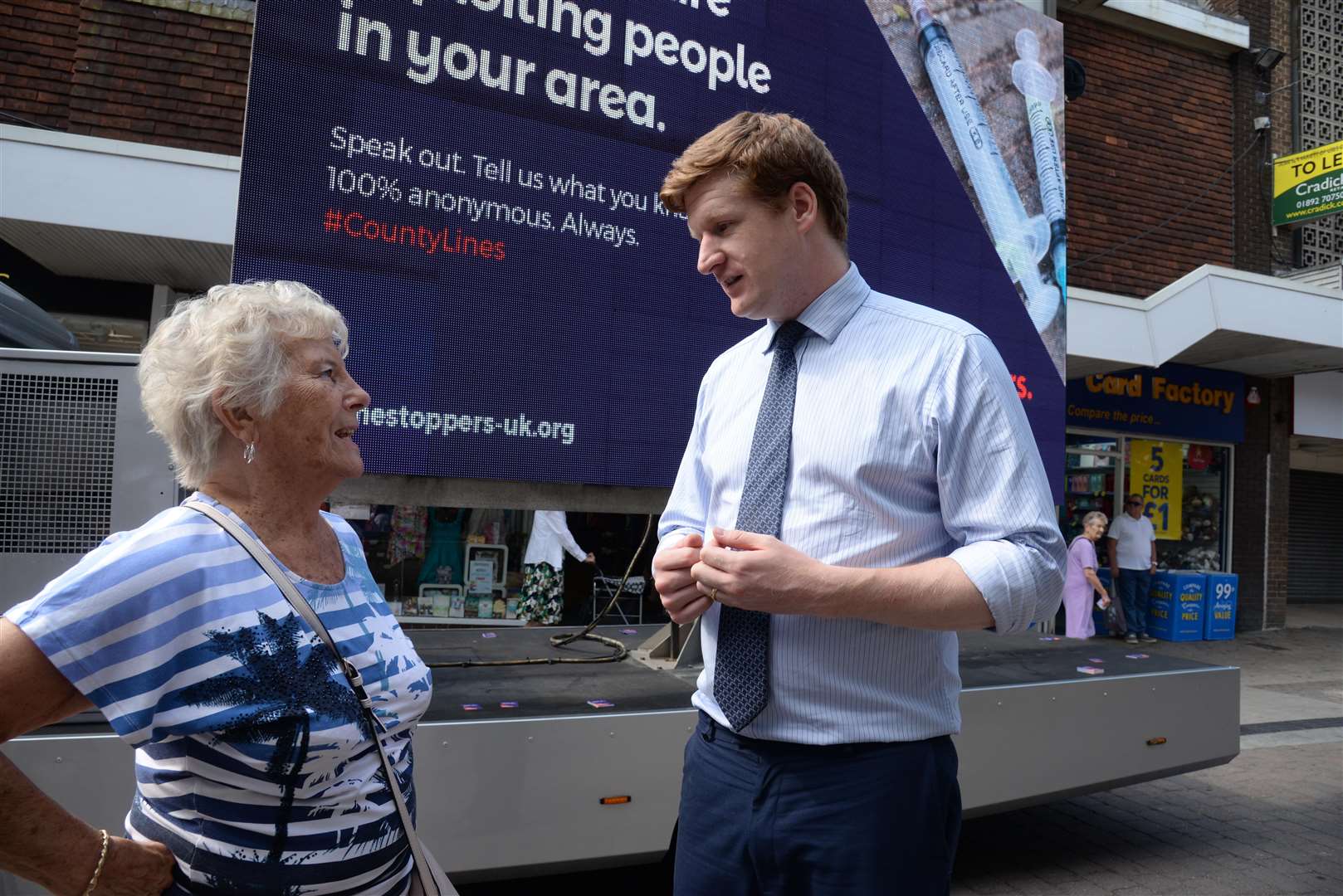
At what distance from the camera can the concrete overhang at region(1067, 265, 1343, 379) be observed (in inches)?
399

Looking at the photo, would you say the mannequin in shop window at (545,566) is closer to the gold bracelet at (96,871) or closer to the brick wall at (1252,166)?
the gold bracelet at (96,871)

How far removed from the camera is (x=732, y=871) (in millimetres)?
1505

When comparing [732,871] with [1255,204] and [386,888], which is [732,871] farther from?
[1255,204]

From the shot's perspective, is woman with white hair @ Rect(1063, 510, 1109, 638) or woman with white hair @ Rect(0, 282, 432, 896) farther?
woman with white hair @ Rect(1063, 510, 1109, 638)

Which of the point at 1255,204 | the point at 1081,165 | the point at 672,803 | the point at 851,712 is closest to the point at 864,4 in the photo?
the point at 672,803

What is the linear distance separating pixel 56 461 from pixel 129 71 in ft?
20.3

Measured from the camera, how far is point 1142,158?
1190 cm

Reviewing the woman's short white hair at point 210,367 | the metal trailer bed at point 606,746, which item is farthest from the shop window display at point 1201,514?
the woman's short white hair at point 210,367

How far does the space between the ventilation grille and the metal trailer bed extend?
55 cm

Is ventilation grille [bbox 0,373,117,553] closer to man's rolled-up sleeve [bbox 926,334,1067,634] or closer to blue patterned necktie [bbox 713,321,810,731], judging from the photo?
blue patterned necktie [bbox 713,321,810,731]

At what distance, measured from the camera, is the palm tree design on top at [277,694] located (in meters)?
1.38

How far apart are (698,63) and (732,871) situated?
142 inches

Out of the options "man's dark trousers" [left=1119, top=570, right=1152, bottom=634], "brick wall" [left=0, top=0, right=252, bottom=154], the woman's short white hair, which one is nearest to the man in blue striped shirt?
the woman's short white hair

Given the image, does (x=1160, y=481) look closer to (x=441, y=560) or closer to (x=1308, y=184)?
(x=1308, y=184)
